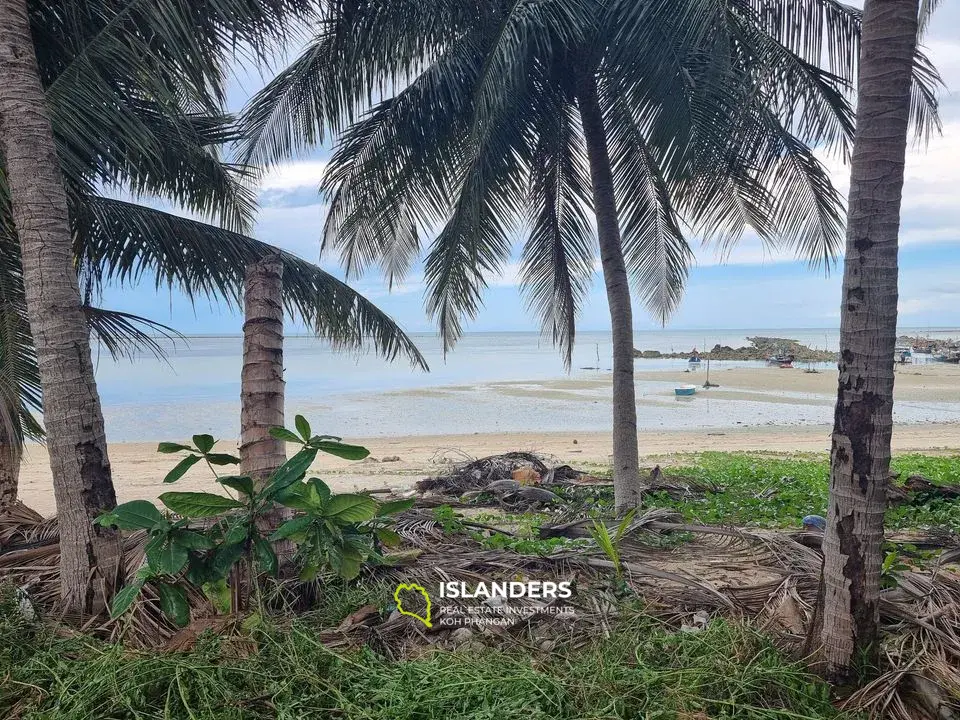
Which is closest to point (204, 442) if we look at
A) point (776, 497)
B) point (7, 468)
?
point (7, 468)

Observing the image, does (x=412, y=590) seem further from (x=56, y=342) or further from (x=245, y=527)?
(x=56, y=342)

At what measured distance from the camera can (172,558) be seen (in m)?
2.88

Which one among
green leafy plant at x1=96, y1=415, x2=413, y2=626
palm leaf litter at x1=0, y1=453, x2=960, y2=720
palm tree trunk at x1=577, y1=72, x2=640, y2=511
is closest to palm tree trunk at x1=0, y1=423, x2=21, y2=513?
palm leaf litter at x1=0, y1=453, x2=960, y2=720

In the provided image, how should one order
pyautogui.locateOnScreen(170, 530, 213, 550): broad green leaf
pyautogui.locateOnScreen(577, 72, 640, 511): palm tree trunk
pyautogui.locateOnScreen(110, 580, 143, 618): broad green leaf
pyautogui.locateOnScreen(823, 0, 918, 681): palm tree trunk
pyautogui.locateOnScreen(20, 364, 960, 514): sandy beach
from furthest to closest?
pyautogui.locateOnScreen(20, 364, 960, 514): sandy beach
pyautogui.locateOnScreen(577, 72, 640, 511): palm tree trunk
pyautogui.locateOnScreen(170, 530, 213, 550): broad green leaf
pyautogui.locateOnScreen(110, 580, 143, 618): broad green leaf
pyautogui.locateOnScreen(823, 0, 918, 681): palm tree trunk

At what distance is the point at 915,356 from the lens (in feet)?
176

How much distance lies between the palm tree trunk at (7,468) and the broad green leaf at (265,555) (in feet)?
10.3

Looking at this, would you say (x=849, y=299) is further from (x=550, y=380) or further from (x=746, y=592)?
(x=550, y=380)

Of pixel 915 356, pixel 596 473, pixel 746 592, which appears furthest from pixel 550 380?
pixel 915 356

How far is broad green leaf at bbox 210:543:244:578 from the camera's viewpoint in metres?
3.04

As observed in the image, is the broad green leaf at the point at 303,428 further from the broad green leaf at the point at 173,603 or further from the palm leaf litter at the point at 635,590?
the broad green leaf at the point at 173,603

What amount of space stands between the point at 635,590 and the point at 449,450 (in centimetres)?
788

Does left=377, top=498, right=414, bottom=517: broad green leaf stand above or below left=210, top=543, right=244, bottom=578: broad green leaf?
above

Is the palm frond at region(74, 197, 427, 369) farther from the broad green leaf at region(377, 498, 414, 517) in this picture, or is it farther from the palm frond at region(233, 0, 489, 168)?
the broad green leaf at region(377, 498, 414, 517)

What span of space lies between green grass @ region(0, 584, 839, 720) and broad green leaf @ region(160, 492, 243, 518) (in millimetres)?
549
